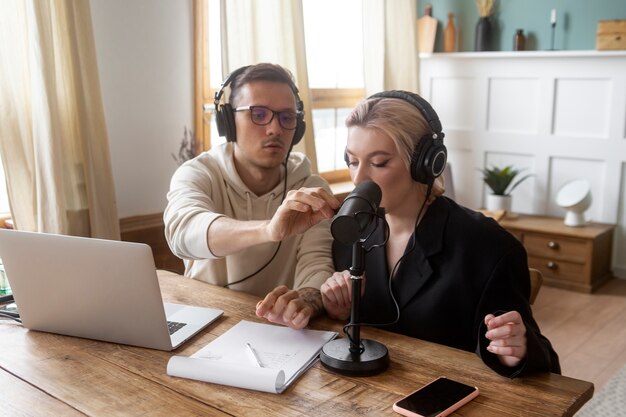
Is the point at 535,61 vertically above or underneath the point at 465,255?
above

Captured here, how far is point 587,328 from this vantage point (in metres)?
3.47

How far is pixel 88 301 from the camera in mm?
1361

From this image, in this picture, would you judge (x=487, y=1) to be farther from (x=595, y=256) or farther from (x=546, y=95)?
(x=595, y=256)

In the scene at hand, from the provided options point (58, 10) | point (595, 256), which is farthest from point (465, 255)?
point (595, 256)

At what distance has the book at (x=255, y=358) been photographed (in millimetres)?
1174

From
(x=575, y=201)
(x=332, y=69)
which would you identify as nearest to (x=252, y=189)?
(x=332, y=69)

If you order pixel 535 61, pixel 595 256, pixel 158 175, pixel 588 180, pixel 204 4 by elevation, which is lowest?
pixel 595 256

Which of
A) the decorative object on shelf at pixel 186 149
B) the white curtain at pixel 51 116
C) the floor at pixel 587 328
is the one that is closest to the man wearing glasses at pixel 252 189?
the white curtain at pixel 51 116

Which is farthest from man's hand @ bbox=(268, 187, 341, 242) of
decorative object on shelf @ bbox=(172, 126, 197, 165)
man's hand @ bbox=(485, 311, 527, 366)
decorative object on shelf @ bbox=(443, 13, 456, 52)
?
decorative object on shelf @ bbox=(443, 13, 456, 52)

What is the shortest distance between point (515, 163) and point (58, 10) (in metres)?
3.40

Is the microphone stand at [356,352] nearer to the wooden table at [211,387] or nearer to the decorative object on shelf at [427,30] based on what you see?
the wooden table at [211,387]

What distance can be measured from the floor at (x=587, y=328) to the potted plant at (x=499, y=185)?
2.28ft

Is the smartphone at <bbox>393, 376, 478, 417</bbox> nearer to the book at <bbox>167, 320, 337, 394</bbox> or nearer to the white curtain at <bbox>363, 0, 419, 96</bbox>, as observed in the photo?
the book at <bbox>167, 320, 337, 394</bbox>

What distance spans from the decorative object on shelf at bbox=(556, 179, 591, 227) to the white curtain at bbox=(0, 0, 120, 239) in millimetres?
3010
